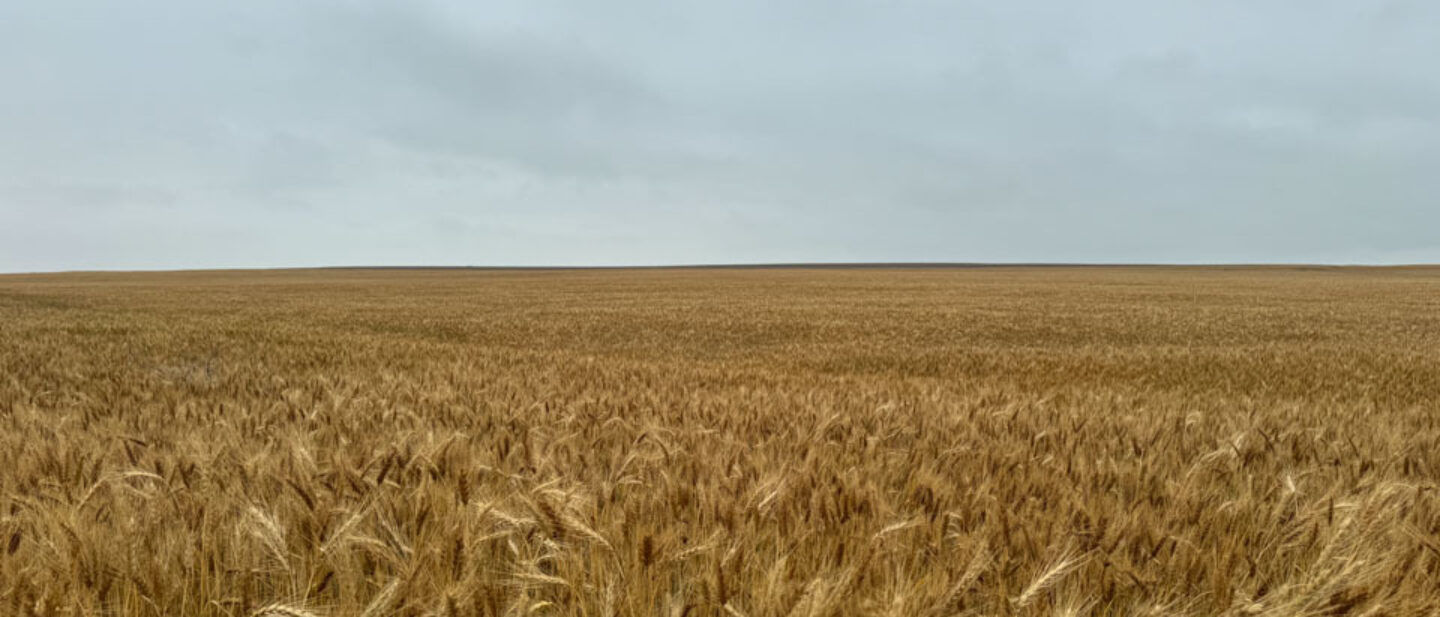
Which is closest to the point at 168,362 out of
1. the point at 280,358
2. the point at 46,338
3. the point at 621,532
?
the point at 280,358

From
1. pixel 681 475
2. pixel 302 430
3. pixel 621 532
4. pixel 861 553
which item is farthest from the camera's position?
pixel 302 430

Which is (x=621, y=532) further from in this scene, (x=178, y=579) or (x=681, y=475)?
(x=178, y=579)

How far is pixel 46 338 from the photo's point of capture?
8.35 m

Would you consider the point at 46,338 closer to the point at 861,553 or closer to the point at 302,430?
the point at 302,430

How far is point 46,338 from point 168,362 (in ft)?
12.9

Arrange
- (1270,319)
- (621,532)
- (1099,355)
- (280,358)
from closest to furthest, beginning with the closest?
(621,532), (280,358), (1099,355), (1270,319)

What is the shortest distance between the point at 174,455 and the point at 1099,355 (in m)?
11.0

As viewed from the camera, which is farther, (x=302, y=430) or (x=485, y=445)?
(x=302, y=430)

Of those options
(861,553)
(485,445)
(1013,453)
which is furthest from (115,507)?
(1013,453)

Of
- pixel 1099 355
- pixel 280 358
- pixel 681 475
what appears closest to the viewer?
pixel 681 475

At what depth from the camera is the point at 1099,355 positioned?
405 inches

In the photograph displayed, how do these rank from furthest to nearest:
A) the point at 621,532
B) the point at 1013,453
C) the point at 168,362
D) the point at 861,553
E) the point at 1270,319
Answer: the point at 1270,319 → the point at 168,362 → the point at 1013,453 → the point at 621,532 → the point at 861,553

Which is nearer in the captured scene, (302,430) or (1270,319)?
(302,430)

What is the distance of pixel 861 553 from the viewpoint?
1.56m
